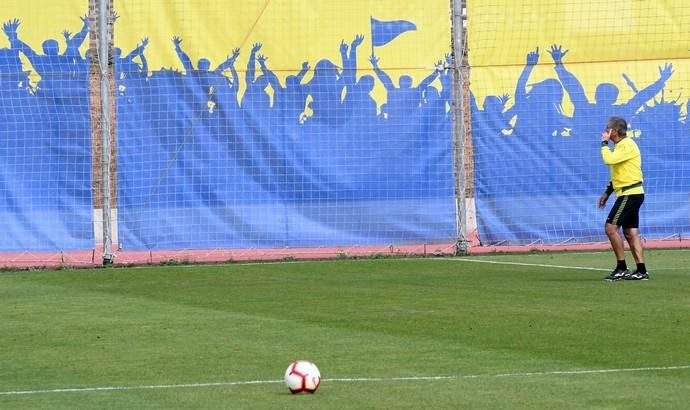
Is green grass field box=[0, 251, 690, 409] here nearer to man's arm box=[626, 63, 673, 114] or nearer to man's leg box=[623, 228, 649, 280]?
man's leg box=[623, 228, 649, 280]

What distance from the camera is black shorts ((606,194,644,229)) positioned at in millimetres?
17484

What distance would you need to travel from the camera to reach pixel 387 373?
936 centimetres

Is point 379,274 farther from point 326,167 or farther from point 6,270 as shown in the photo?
point 6,270

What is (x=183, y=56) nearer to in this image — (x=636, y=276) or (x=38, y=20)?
(x=38, y=20)

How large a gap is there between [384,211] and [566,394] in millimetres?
14689

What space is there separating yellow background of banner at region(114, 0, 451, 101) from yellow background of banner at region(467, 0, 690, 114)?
739 mm

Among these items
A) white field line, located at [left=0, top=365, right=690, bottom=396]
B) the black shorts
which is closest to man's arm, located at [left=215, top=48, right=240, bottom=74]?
the black shorts

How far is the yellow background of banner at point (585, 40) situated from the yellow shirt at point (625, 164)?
587 cm

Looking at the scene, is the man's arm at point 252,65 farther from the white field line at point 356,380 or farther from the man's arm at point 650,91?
the white field line at point 356,380

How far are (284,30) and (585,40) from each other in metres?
4.94

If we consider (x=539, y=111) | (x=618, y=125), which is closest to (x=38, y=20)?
(x=539, y=111)

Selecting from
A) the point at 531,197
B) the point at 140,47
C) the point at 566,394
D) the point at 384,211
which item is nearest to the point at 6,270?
the point at 140,47

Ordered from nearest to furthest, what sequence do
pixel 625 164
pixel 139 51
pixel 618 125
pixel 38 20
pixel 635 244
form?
1. pixel 635 244
2. pixel 618 125
3. pixel 625 164
4. pixel 38 20
5. pixel 139 51

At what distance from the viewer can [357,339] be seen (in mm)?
11336
